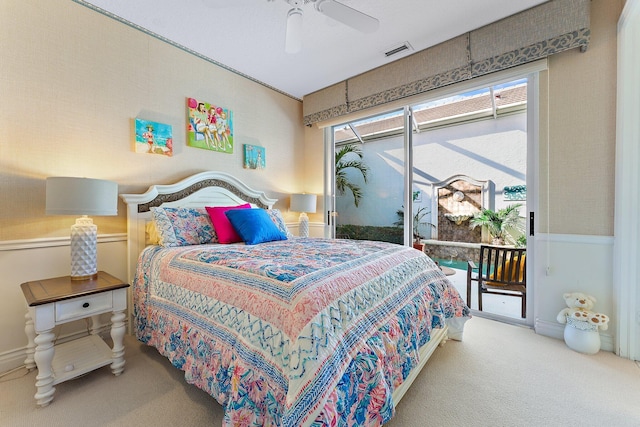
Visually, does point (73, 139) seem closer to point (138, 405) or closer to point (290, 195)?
point (138, 405)

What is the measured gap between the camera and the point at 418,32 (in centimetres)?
Answer: 259

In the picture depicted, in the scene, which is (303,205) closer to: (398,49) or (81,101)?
(398,49)

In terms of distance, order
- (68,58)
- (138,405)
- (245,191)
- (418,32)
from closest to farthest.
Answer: (138,405) → (68,58) → (418,32) → (245,191)

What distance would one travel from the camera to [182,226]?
2346 mm

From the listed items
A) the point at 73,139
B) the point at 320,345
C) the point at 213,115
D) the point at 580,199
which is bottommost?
the point at 320,345

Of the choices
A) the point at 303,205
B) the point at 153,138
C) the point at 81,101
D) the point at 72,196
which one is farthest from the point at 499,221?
the point at 81,101

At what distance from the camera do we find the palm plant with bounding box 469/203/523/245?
2894 millimetres

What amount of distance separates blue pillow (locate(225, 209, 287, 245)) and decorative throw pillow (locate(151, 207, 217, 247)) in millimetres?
229

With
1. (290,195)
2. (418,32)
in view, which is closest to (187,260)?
(290,195)

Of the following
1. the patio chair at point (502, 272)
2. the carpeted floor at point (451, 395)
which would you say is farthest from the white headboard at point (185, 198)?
the patio chair at point (502, 272)

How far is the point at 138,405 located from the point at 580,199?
3435 millimetres

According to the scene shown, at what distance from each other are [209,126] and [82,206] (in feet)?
5.28

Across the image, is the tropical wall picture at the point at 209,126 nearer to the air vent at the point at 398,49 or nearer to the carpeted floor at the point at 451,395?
the air vent at the point at 398,49

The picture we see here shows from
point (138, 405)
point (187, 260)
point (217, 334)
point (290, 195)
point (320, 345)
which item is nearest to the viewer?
point (320, 345)
